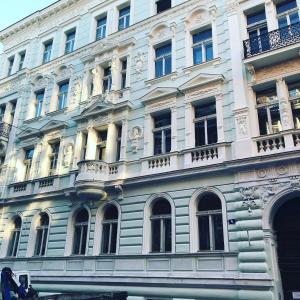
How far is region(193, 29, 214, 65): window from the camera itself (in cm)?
1495

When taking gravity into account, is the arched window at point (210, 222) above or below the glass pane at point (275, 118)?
below

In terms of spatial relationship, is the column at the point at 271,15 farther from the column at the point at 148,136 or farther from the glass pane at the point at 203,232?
the glass pane at the point at 203,232

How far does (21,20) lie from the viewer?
23.9 m

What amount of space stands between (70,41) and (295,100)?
15.5 meters

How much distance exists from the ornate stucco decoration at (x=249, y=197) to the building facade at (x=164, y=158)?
1.5 inches

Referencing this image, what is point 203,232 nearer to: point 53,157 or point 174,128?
point 174,128

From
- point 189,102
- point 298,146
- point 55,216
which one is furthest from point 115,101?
point 298,146

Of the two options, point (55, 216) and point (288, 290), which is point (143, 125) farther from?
point (288, 290)

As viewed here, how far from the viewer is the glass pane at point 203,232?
38.8 ft

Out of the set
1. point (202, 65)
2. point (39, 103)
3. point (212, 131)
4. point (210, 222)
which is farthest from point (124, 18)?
point (210, 222)

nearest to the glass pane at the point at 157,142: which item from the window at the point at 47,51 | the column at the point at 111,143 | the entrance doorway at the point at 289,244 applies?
the column at the point at 111,143

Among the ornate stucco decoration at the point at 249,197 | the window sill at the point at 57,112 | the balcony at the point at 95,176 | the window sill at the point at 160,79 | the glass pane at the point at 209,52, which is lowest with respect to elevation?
the ornate stucco decoration at the point at 249,197

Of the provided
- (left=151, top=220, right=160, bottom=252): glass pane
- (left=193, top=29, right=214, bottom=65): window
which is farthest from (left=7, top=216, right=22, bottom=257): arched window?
(left=193, top=29, right=214, bottom=65): window

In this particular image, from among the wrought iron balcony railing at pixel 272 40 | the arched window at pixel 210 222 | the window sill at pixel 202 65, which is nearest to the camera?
the arched window at pixel 210 222
